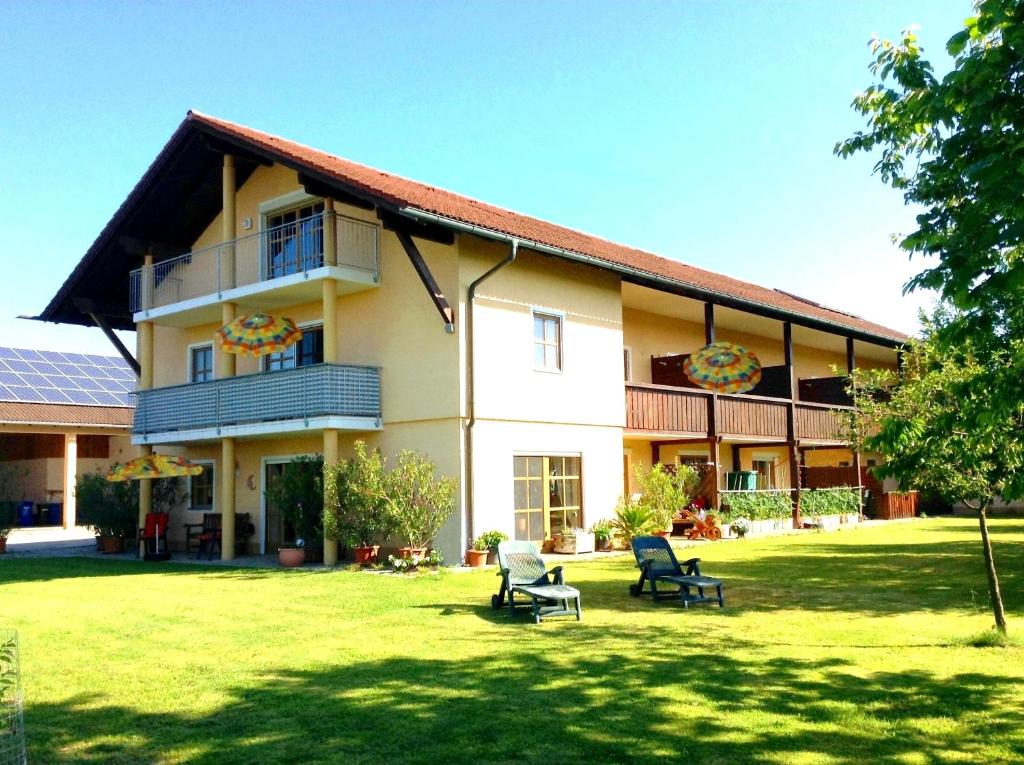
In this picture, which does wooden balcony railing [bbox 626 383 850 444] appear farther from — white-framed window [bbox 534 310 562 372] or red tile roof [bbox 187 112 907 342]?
red tile roof [bbox 187 112 907 342]

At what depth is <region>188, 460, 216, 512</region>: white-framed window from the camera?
899 inches

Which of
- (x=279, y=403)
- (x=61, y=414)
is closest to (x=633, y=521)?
(x=279, y=403)

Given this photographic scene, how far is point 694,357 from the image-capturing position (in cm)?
2173

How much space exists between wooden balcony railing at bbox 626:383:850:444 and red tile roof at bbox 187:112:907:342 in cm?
257

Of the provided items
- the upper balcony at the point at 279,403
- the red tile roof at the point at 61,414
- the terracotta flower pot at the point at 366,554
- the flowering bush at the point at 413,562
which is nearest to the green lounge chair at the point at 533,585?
the flowering bush at the point at 413,562

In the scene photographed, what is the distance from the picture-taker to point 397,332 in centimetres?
1869

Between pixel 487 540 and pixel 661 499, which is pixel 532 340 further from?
pixel 661 499

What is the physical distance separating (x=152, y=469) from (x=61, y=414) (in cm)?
1360

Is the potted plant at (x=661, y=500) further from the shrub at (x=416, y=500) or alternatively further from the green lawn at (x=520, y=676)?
the green lawn at (x=520, y=676)

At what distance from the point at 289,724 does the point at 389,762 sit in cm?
116

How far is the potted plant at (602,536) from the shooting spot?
1992 centimetres

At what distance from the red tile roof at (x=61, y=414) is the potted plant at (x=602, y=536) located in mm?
18950

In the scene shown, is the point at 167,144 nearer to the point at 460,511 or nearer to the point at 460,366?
the point at 460,366

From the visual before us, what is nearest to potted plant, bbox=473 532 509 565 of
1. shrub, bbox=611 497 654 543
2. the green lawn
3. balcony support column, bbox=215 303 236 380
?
shrub, bbox=611 497 654 543
